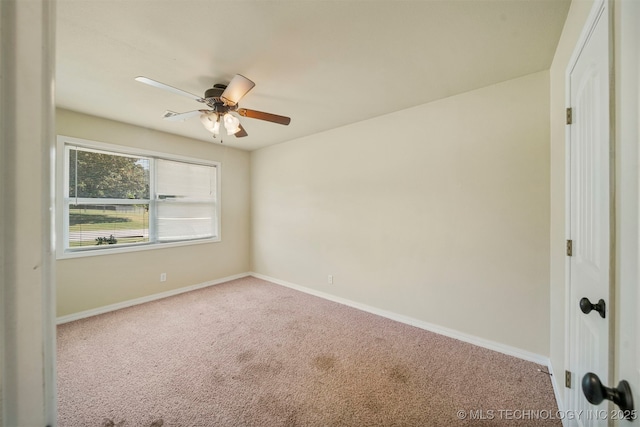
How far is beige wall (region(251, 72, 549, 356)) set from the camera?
2115 mm

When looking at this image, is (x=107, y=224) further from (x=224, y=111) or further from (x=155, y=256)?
(x=224, y=111)

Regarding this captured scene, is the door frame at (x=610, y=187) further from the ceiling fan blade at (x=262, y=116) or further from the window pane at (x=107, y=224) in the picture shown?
the window pane at (x=107, y=224)

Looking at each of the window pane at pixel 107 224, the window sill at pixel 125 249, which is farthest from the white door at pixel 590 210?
the window pane at pixel 107 224

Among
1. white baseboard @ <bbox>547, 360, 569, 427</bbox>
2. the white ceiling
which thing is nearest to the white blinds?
the white ceiling

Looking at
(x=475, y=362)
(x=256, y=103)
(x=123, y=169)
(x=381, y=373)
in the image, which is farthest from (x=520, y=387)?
(x=123, y=169)

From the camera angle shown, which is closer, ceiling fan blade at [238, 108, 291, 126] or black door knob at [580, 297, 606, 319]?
black door knob at [580, 297, 606, 319]

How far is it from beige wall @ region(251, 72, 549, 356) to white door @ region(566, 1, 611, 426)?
80cm

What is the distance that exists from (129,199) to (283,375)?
9.97ft

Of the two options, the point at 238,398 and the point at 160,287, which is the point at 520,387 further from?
the point at 160,287

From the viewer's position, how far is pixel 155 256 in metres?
3.53

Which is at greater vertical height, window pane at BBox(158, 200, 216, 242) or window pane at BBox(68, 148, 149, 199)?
window pane at BBox(68, 148, 149, 199)

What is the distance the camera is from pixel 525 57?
1.87 meters

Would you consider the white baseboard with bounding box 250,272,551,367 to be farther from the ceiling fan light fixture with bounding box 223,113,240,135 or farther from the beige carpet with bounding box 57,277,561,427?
the ceiling fan light fixture with bounding box 223,113,240,135

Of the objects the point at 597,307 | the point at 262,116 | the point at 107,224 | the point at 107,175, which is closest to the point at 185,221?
the point at 107,224
